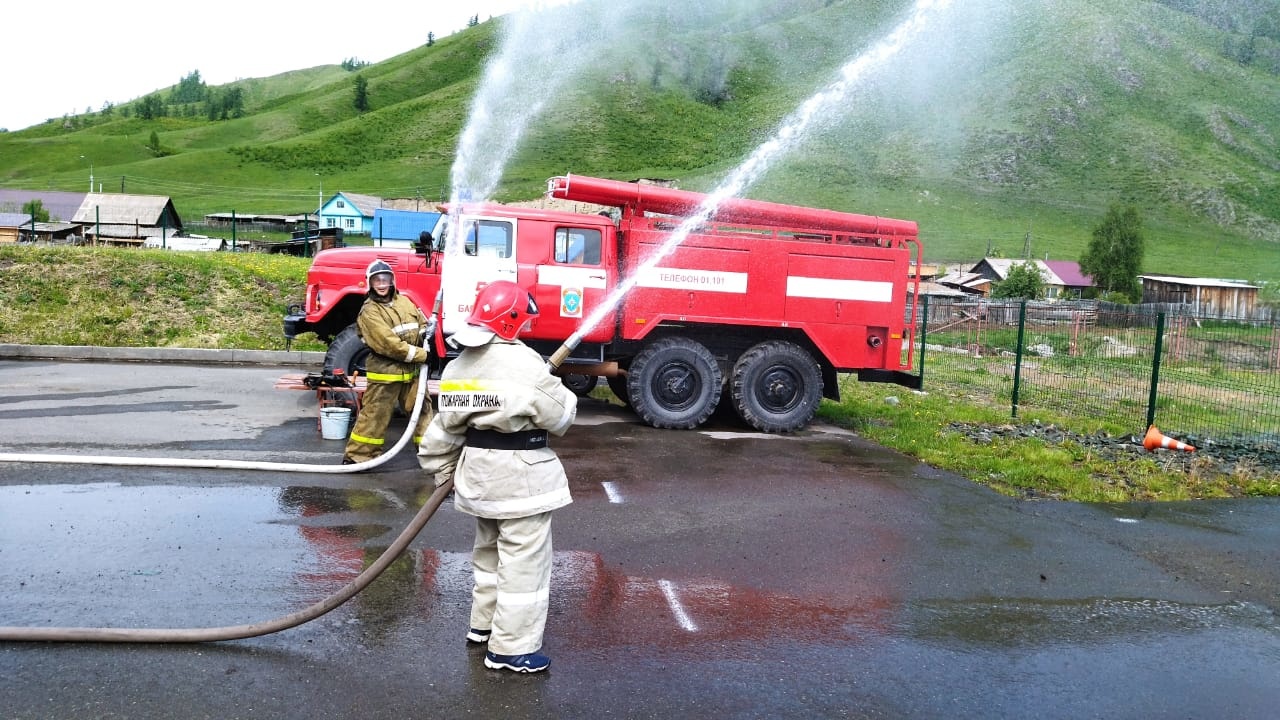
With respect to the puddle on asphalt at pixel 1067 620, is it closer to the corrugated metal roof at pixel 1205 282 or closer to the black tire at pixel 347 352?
the black tire at pixel 347 352

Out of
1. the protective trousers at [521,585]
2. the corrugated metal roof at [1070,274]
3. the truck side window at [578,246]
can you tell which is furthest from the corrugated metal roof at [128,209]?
the corrugated metal roof at [1070,274]

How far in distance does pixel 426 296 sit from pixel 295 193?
310ft

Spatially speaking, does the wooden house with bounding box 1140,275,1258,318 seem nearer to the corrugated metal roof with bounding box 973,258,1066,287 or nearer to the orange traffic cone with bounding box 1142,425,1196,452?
the corrugated metal roof with bounding box 973,258,1066,287

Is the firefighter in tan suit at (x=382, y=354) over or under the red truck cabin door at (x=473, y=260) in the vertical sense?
under

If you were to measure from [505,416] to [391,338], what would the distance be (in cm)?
439

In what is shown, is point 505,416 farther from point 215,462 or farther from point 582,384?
point 582,384

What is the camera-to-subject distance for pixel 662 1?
155250 millimetres

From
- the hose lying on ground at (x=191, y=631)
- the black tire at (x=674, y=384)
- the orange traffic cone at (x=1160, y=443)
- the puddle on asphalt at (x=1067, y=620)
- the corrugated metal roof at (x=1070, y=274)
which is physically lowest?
the puddle on asphalt at (x=1067, y=620)

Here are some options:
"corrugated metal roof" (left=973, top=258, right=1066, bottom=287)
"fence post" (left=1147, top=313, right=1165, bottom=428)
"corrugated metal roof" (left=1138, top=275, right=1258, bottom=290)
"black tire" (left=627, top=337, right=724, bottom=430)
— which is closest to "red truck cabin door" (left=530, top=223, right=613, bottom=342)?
"black tire" (left=627, top=337, right=724, bottom=430)

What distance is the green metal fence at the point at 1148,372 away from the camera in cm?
1093

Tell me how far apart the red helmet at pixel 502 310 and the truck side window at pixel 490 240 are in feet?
21.7

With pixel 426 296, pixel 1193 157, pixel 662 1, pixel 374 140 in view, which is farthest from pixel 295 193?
pixel 1193 157

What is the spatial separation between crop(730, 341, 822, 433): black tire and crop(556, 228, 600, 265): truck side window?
230cm

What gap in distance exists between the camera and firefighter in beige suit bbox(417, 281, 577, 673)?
14.1ft
